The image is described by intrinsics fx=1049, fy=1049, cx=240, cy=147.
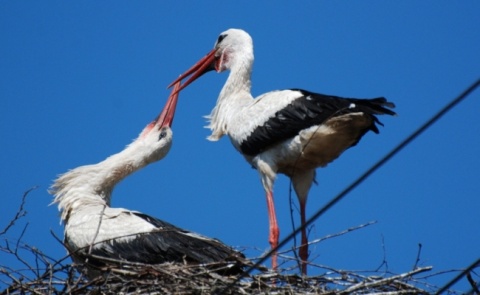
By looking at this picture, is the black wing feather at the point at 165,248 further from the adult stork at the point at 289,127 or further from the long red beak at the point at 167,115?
the long red beak at the point at 167,115

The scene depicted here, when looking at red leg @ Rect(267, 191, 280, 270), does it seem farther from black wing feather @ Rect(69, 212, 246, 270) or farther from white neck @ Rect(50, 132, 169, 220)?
black wing feather @ Rect(69, 212, 246, 270)

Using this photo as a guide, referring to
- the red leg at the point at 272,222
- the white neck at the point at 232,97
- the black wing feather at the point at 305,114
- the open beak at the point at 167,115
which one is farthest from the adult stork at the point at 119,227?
the red leg at the point at 272,222

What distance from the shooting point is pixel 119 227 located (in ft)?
25.6

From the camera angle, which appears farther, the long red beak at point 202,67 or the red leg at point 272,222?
the long red beak at point 202,67

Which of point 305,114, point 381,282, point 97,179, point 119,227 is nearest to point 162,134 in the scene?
point 97,179

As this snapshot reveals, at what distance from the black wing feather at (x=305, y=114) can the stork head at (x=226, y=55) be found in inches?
48.6

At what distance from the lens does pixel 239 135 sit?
930cm

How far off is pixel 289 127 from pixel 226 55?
181 centimetres

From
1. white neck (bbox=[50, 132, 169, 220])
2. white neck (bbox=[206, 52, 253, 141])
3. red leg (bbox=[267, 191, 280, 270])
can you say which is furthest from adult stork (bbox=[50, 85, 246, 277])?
red leg (bbox=[267, 191, 280, 270])

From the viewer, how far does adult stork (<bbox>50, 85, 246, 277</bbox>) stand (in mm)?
7445

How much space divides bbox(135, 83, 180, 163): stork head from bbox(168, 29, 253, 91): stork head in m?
0.61

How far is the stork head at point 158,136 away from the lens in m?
9.16

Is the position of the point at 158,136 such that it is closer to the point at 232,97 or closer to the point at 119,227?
the point at 232,97

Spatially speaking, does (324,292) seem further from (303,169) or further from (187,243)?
(303,169)
